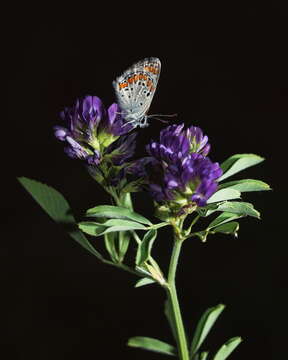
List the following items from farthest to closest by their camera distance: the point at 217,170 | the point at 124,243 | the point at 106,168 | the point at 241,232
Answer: the point at 241,232 < the point at 124,243 < the point at 106,168 < the point at 217,170

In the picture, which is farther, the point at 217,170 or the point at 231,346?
the point at 231,346

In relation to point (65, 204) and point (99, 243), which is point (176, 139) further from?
point (99, 243)

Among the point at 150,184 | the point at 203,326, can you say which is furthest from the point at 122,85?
the point at 203,326

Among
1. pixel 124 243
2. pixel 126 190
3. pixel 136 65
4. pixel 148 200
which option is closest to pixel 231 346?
pixel 124 243

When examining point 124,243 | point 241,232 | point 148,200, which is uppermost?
point 124,243

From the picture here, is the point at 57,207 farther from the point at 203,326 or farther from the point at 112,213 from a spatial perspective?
the point at 203,326

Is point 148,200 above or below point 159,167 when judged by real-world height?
below

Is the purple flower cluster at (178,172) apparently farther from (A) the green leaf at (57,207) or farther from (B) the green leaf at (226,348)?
(B) the green leaf at (226,348)
